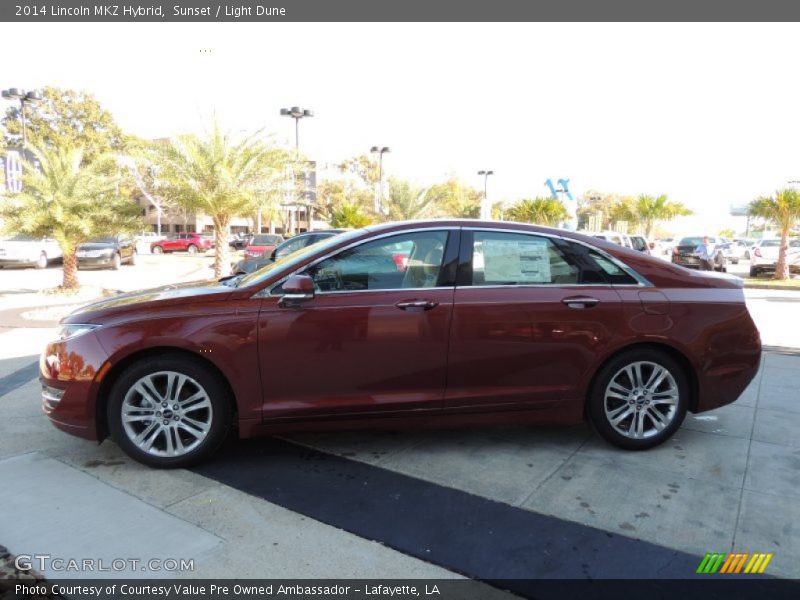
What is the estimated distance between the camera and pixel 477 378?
3.81 m

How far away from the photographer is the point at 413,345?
3705 millimetres

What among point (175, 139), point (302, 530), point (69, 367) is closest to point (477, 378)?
point (302, 530)

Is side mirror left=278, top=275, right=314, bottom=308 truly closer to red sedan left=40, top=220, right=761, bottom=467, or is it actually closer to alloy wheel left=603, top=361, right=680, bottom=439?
red sedan left=40, top=220, right=761, bottom=467

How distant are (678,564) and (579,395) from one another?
4.41 feet

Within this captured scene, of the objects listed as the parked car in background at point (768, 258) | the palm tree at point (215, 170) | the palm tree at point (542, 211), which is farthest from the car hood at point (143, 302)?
the palm tree at point (542, 211)

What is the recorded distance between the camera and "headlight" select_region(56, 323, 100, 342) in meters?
3.62

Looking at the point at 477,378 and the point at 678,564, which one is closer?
the point at 678,564

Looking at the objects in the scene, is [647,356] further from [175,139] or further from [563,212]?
[563,212]

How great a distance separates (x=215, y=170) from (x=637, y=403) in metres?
11.4

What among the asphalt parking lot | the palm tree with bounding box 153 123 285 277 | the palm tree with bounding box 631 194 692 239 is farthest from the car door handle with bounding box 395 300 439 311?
the palm tree with bounding box 631 194 692 239

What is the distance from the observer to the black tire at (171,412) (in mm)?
3584

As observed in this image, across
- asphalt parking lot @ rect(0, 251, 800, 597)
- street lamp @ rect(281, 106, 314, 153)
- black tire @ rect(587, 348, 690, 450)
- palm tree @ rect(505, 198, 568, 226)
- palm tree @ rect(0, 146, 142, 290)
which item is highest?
street lamp @ rect(281, 106, 314, 153)

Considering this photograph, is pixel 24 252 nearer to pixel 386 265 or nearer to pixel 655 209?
pixel 386 265

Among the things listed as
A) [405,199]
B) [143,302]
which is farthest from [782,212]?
[143,302]
